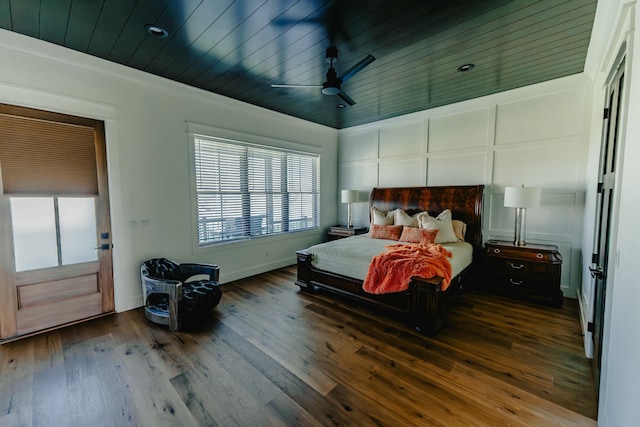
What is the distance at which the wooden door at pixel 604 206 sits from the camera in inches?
75.7

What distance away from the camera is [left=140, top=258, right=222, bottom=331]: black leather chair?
9.15ft

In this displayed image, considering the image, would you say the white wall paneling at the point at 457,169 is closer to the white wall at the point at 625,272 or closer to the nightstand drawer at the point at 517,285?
the nightstand drawer at the point at 517,285

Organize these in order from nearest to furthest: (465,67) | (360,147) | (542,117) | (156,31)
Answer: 1. (156,31)
2. (465,67)
3. (542,117)
4. (360,147)

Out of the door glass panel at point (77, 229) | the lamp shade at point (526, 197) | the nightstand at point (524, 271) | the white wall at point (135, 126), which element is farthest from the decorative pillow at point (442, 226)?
the door glass panel at point (77, 229)

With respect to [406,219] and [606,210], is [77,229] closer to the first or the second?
[406,219]

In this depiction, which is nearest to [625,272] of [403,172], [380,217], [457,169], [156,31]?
[457,169]

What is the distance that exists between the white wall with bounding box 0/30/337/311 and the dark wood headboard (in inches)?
111

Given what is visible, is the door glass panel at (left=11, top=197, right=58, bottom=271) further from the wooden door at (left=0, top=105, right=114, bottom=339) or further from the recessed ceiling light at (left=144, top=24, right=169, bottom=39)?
the recessed ceiling light at (left=144, top=24, right=169, bottom=39)

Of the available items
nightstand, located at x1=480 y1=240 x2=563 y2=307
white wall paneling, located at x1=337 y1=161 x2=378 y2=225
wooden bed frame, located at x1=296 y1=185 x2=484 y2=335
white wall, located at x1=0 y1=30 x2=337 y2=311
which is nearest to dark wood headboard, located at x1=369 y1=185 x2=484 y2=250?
wooden bed frame, located at x1=296 y1=185 x2=484 y2=335

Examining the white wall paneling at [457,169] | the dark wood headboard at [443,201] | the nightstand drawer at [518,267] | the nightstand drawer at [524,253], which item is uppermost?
the white wall paneling at [457,169]

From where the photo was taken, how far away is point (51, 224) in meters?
2.77

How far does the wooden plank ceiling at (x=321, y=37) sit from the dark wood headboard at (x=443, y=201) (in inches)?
62.6

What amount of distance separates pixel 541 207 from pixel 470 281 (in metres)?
1.43

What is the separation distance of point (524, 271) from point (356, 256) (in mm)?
2217
